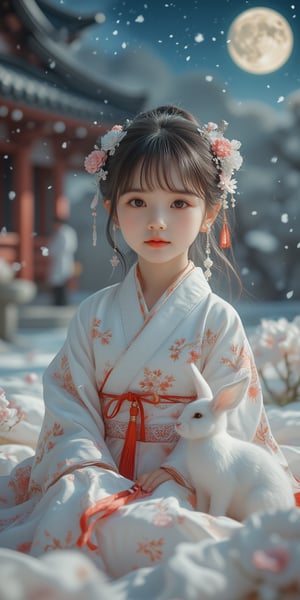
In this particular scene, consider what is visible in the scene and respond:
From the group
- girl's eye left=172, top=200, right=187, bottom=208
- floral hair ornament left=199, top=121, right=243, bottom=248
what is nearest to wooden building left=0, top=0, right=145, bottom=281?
floral hair ornament left=199, top=121, right=243, bottom=248

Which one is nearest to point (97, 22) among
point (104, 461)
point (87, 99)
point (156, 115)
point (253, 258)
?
point (87, 99)

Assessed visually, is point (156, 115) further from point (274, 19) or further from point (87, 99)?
point (87, 99)

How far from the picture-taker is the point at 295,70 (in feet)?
16.1

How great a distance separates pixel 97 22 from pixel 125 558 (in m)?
12.5

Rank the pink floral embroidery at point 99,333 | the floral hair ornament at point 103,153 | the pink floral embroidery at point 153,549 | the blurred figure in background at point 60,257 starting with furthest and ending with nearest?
the blurred figure in background at point 60,257
the floral hair ornament at point 103,153
the pink floral embroidery at point 99,333
the pink floral embroidery at point 153,549

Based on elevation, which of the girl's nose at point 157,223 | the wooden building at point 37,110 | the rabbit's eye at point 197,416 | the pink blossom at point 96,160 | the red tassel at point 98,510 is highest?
the wooden building at point 37,110

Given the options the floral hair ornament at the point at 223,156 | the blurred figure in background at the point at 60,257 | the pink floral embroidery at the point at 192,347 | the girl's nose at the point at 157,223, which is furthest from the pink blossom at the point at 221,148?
the blurred figure in background at the point at 60,257

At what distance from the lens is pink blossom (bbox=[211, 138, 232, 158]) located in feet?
7.74

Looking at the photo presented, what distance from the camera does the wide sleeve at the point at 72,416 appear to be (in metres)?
2.04

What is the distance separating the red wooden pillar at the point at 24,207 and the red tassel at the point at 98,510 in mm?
→ 10233

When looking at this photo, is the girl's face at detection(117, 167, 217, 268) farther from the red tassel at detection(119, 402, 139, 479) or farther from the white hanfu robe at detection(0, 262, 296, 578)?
the red tassel at detection(119, 402, 139, 479)

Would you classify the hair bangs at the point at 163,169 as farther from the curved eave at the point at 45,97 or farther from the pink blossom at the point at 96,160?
the curved eave at the point at 45,97

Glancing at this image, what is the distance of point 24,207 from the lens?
12039 mm

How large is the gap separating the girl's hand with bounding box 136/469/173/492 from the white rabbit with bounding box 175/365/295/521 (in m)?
0.10
